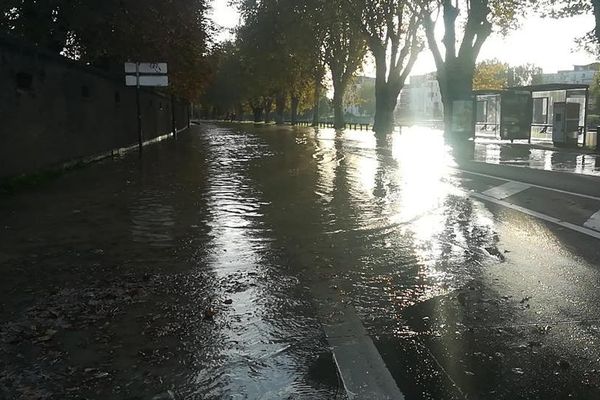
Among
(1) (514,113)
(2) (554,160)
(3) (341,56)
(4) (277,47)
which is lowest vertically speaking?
(2) (554,160)

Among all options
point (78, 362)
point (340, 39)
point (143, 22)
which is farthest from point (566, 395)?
point (340, 39)

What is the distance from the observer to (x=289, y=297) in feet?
16.4

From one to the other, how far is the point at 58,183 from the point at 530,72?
109141 millimetres

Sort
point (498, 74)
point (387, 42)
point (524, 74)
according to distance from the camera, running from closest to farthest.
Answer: point (387, 42)
point (498, 74)
point (524, 74)

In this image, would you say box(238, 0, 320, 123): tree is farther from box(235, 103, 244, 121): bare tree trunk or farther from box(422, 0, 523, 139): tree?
box(235, 103, 244, 121): bare tree trunk

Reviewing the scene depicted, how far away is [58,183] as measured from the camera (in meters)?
12.6

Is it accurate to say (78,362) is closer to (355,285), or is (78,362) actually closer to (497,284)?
(355,285)

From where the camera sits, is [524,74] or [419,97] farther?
[419,97]

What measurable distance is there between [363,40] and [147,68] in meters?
30.4

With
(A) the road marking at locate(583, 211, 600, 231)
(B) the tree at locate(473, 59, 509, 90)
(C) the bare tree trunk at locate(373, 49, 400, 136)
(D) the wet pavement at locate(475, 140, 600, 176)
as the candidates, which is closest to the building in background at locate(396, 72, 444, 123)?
(B) the tree at locate(473, 59, 509, 90)

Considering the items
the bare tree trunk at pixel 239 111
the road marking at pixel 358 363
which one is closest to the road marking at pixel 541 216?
the road marking at pixel 358 363

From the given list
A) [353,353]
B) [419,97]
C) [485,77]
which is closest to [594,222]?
[353,353]

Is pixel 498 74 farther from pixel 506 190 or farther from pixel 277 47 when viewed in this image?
pixel 506 190

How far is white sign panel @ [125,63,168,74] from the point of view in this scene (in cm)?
1894
